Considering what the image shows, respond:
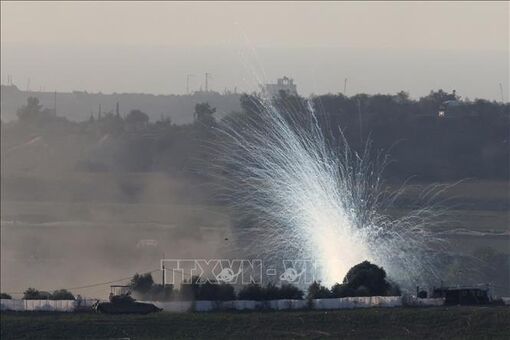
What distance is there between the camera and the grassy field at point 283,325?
85750 mm

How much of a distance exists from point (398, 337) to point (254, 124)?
214ft

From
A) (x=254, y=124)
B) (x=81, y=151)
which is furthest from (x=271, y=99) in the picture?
(x=81, y=151)

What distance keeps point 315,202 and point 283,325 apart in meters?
25.3

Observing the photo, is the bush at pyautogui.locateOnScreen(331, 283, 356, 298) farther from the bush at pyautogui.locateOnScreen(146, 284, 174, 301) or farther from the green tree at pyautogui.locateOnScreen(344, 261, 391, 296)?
the bush at pyautogui.locateOnScreen(146, 284, 174, 301)

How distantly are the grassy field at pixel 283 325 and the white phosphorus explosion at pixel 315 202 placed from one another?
15794 mm

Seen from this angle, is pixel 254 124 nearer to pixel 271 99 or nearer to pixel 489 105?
pixel 271 99

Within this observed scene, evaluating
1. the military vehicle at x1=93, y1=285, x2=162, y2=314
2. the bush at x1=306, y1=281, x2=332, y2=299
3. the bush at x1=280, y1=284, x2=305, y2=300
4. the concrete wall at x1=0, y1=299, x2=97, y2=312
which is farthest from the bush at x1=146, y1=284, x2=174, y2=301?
the bush at x1=306, y1=281, x2=332, y2=299

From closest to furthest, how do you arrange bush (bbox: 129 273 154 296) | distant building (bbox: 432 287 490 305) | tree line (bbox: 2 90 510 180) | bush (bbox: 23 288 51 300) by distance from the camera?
distant building (bbox: 432 287 490 305)
bush (bbox: 23 288 51 300)
bush (bbox: 129 273 154 296)
tree line (bbox: 2 90 510 180)

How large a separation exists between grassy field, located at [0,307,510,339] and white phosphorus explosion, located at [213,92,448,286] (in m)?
15.8

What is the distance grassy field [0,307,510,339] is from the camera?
85750mm

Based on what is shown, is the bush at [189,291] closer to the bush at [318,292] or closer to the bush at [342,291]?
the bush at [318,292]

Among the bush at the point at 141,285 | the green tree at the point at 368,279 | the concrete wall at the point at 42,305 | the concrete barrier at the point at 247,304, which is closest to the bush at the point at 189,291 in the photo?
the concrete barrier at the point at 247,304

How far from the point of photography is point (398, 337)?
8481 cm

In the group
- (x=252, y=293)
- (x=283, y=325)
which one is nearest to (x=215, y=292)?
(x=252, y=293)
